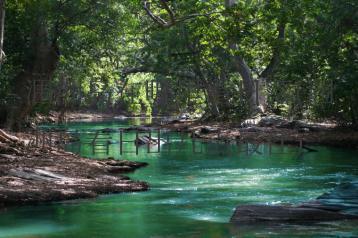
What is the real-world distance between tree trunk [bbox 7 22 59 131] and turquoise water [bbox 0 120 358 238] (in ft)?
9.94

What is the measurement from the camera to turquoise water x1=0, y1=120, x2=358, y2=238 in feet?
35.1

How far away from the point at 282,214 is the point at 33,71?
15.0 metres

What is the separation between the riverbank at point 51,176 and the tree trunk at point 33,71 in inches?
207

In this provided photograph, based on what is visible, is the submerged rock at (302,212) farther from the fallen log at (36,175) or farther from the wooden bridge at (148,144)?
the wooden bridge at (148,144)

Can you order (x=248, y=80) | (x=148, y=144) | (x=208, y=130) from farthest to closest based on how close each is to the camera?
(x=248, y=80), (x=208, y=130), (x=148, y=144)

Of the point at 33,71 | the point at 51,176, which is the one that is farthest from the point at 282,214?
the point at 33,71

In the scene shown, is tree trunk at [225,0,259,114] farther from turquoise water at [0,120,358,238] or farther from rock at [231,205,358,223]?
rock at [231,205,358,223]

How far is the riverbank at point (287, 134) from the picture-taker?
977 inches

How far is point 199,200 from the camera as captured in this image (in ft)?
45.1

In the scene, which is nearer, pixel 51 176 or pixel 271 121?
pixel 51 176

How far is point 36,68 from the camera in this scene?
925 inches

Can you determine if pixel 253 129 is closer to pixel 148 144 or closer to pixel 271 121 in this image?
pixel 271 121

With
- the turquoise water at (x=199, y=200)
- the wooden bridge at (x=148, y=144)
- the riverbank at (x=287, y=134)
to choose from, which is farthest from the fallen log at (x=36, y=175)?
the riverbank at (x=287, y=134)

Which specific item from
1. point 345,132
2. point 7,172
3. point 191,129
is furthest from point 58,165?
point 191,129
